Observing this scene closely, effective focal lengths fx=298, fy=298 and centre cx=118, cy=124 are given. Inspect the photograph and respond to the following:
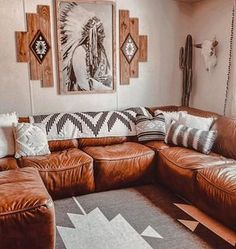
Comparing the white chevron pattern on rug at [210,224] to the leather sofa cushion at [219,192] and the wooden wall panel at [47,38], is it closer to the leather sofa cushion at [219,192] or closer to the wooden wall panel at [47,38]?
the leather sofa cushion at [219,192]

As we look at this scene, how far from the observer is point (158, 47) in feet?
13.4

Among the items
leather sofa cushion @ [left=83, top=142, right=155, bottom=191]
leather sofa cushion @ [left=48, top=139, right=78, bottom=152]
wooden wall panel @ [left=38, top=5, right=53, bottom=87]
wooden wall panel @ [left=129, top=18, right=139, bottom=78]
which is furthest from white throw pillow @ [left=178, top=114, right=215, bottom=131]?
wooden wall panel @ [left=38, top=5, right=53, bottom=87]

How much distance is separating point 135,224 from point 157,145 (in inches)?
43.0

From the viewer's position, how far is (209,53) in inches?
147

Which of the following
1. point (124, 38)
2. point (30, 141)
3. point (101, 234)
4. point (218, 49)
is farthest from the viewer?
point (124, 38)

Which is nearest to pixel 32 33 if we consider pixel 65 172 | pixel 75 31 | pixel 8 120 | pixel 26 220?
pixel 75 31

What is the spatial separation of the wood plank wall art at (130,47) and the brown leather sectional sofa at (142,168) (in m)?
0.98

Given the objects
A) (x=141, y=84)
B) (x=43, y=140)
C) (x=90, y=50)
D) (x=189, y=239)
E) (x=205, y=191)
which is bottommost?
(x=189, y=239)

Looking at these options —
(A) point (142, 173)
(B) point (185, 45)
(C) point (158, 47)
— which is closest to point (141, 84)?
(C) point (158, 47)

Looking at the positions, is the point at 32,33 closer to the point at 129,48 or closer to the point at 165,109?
Result: the point at 129,48

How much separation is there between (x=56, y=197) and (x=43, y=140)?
60cm

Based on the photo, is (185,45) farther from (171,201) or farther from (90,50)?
(171,201)

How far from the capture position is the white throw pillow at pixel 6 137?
295 cm

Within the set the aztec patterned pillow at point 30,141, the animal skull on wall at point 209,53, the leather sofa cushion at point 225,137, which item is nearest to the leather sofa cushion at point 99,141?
the aztec patterned pillow at point 30,141
